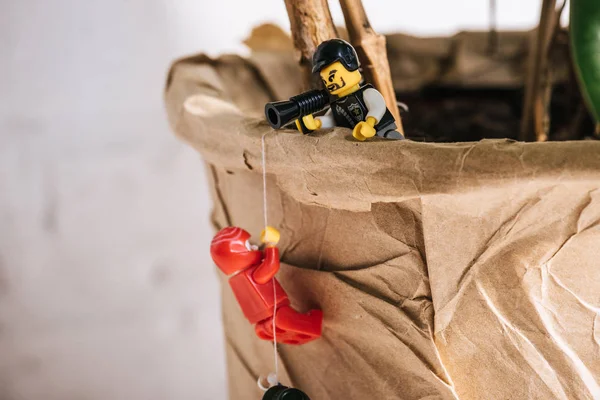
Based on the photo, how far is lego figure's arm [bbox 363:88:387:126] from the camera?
1.22ft

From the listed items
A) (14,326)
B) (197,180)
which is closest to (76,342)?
(14,326)

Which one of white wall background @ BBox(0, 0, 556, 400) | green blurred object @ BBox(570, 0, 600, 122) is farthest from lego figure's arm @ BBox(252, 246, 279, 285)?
white wall background @ BBox(0, 0, 556, 400)

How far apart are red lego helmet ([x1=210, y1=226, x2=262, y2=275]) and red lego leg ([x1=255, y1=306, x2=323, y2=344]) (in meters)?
0.04

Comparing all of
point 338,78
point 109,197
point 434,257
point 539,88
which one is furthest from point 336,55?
point 109,197

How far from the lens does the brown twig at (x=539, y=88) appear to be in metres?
0.57

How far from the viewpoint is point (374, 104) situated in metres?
0.37

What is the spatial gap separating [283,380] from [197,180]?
48 cm

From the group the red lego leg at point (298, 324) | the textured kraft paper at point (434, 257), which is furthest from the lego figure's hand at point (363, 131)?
the red lego leg at point (298, 324)

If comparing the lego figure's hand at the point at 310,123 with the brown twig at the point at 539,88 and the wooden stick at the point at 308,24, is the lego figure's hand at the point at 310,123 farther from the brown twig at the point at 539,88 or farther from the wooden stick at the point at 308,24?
the brown twig at the point at 539,88

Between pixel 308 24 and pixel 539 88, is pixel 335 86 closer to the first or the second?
pixel 308 24

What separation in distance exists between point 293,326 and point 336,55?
0.16 meters

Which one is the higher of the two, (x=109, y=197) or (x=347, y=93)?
(x=347, y=93)

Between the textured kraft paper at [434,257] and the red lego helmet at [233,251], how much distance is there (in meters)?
0.03

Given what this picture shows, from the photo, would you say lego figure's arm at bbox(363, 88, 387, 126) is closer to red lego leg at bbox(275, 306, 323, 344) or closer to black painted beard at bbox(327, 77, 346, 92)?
black painted beard at bbox(327, 77, 346, 92)
